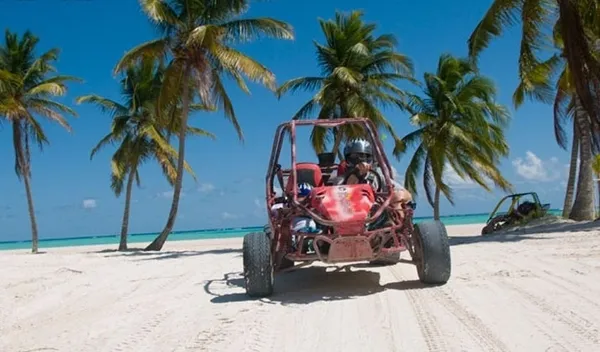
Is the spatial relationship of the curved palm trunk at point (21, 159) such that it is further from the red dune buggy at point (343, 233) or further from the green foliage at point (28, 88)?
the red dune buggy at point (343, 233)

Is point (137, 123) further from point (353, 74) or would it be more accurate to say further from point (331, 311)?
point (331, 311)

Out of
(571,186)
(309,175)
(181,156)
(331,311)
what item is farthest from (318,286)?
(571,186)

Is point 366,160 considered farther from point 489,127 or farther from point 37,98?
point 37,98

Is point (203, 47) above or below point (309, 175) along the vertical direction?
above

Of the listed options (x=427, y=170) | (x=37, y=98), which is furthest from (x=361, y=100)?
(x=37, y=98)

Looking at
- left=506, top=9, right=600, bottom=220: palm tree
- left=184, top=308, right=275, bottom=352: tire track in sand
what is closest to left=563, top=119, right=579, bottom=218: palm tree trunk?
left=506, top=9, right=600, bottom=220: palm tree

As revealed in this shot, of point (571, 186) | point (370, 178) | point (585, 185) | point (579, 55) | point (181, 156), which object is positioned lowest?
point (370, 178)

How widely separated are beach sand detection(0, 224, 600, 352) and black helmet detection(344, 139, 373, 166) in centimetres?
134

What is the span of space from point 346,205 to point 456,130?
19.8 m

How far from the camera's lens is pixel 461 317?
4227 millimetres

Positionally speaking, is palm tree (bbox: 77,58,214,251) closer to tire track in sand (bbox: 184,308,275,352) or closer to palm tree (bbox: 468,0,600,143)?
palm tree (bbox: 468,0,600,143)

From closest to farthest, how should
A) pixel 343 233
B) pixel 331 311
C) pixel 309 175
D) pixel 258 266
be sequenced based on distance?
pixel 331 311
pixel 343 233
pixel 258 266
pixel 309 175

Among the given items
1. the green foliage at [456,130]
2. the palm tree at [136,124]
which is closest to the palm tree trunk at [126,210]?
the palm tree at [136,124]

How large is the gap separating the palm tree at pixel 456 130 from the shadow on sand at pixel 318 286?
16916 mm
